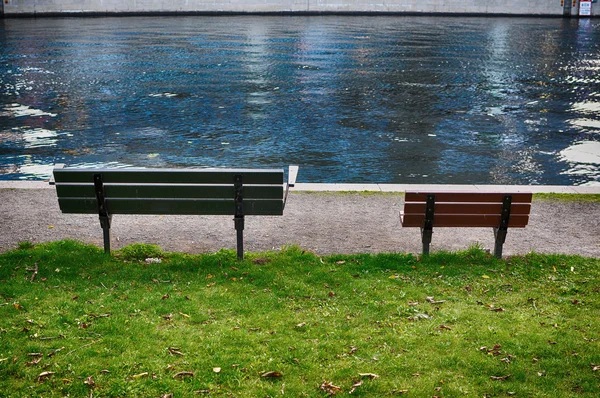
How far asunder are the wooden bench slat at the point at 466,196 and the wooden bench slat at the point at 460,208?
4 centimetres

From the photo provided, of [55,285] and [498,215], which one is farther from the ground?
[498,215]

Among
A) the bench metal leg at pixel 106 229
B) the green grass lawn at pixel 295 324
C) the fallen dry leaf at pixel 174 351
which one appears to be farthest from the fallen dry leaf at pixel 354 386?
the bench metal leg at pixel 106 229

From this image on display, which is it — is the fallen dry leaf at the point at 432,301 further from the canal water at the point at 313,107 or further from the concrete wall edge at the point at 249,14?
the concrete wall edge at the point at 249,14

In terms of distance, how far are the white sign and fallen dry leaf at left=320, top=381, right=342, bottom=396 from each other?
5988 centimetres

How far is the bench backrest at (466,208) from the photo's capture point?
6168mm

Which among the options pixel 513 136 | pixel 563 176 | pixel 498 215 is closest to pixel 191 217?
pixel 498 215

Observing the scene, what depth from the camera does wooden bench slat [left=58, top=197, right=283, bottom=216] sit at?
6.14m

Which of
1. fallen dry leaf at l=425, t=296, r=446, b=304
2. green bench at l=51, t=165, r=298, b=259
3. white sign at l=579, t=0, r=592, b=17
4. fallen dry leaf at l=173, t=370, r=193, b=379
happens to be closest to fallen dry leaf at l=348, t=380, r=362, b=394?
fallen dry leaf at l=173, t=370, r=193, b=379

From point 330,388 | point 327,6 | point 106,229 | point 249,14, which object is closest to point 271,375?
point 330,388

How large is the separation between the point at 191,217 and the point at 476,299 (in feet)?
11.9

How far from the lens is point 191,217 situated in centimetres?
770

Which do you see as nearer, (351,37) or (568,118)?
(568,118)

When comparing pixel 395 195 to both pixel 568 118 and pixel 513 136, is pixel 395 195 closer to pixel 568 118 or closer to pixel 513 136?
pixel 513 136

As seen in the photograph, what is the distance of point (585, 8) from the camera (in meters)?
56.2
